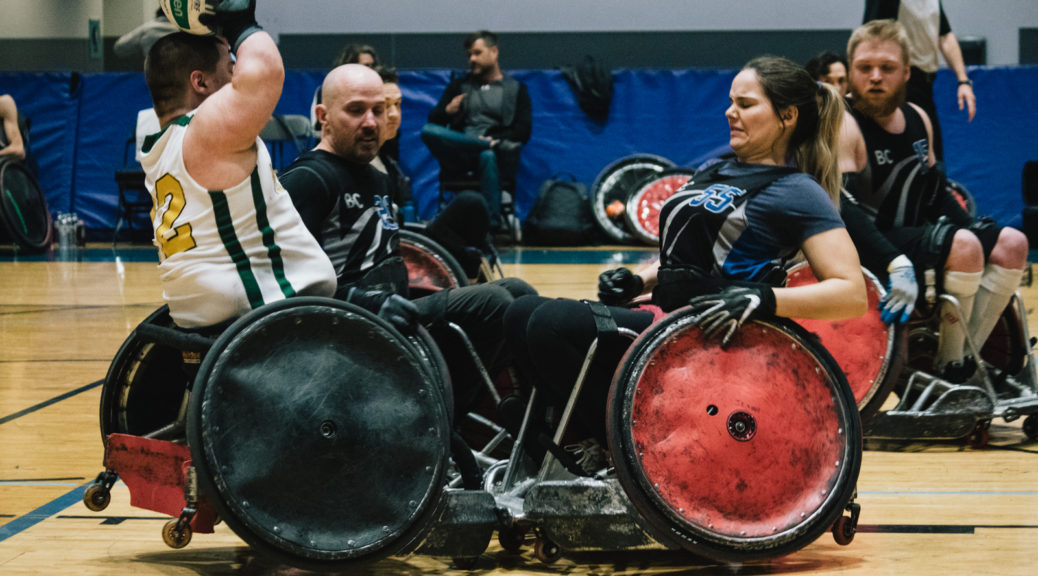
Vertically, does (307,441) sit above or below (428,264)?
above

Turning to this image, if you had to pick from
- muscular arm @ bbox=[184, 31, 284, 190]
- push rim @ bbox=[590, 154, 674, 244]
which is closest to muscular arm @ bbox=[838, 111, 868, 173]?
muscular arm @ bbox=[184, 31, 284, 190]

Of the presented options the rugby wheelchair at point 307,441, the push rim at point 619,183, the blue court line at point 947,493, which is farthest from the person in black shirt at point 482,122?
the rugby wheelchair at point 307,441

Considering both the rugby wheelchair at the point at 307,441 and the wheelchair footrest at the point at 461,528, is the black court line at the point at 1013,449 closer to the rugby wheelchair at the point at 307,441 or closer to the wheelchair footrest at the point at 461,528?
the wheelchair footrest at the point at 461,528

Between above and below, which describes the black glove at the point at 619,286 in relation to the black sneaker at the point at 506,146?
above

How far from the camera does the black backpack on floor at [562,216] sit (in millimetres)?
11328

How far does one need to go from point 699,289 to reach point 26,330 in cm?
491

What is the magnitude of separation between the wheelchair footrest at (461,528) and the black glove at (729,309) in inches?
26.3

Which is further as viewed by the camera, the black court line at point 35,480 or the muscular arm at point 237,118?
the black court line at point 35,480

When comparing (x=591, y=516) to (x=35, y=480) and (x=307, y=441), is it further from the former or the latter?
(x=35, y=480)

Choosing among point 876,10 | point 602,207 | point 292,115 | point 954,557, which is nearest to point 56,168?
point 292,115

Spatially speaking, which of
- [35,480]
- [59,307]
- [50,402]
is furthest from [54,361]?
[35,480]

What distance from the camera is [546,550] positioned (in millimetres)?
2764

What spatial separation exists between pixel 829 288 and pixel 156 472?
1.60 meters

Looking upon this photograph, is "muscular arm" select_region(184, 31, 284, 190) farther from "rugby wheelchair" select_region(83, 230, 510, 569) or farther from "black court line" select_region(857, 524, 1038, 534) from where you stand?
"black court line" select_region(857, 524, 1038, 534)
